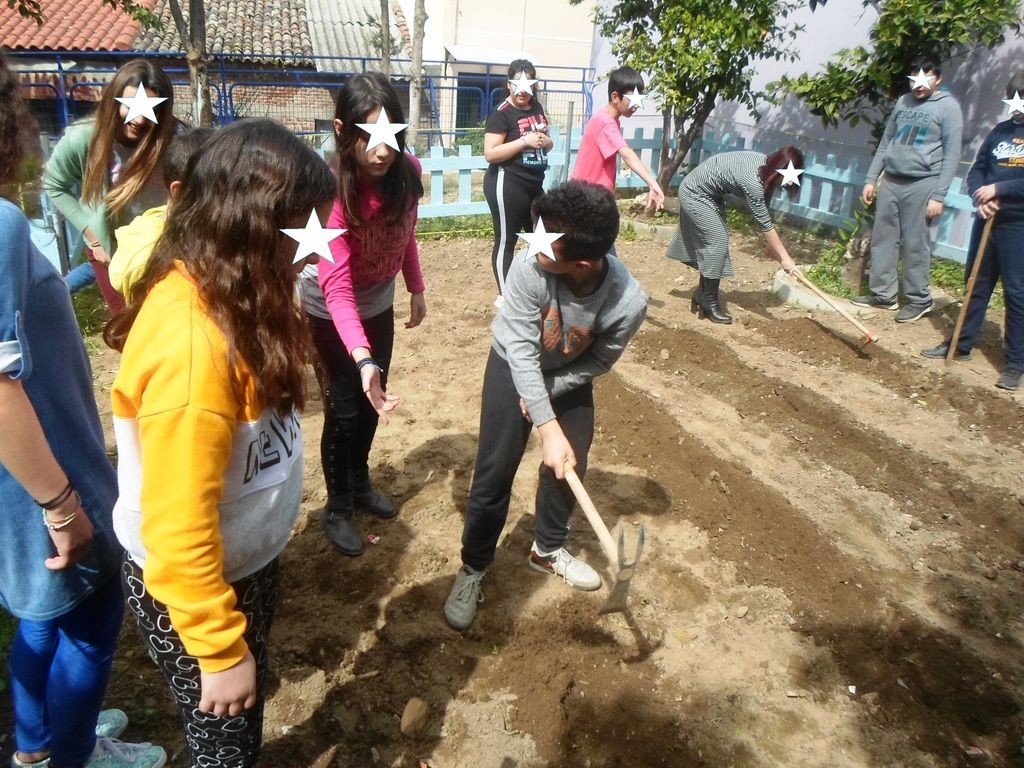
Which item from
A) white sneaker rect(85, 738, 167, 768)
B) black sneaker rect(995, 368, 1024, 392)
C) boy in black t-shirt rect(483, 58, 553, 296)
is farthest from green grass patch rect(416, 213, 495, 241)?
white sneaker rect(85, 738, 167, 768)

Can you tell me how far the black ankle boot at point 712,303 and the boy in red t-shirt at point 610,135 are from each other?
779 mm

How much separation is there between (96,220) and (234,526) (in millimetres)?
2347

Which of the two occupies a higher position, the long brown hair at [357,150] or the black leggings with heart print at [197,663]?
the long brown hair at [357,150]

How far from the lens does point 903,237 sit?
591 cm

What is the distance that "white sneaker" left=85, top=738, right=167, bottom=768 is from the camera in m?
2.05

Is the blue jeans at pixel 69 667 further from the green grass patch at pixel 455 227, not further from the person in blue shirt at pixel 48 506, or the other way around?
the green grass patch at pixel 455 227

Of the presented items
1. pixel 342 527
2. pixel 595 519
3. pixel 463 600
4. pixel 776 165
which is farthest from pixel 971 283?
pixel 342 527

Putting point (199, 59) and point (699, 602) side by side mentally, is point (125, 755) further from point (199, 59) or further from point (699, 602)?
point (199, 59)

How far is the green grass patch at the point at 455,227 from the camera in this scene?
8.30 metres

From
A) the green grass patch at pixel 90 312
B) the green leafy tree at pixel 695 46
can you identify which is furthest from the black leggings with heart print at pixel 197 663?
the green leafy tree at pixel 695 46

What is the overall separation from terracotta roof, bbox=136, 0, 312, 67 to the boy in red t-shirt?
1483 cm

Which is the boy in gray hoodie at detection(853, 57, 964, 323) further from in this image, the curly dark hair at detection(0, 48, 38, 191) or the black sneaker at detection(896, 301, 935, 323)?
the curly dark hair at detection(0, 48, 38, 191)

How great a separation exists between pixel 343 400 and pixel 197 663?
61.0 inches

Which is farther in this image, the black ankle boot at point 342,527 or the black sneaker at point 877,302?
the black sneaker at point 877,302
